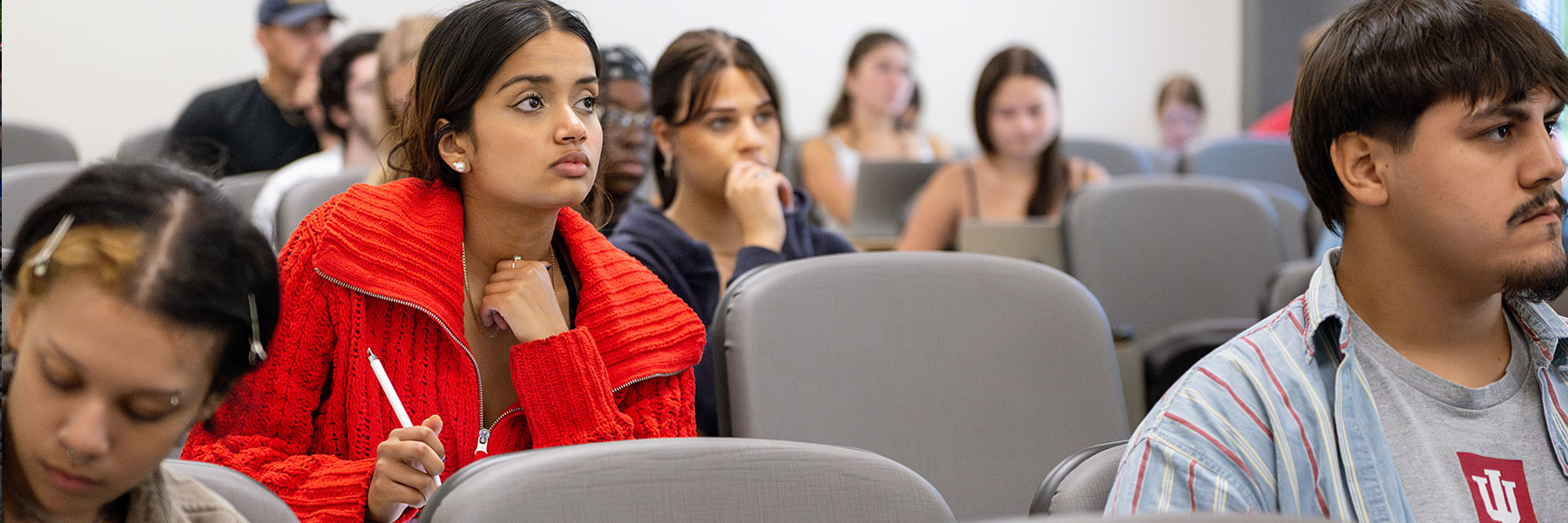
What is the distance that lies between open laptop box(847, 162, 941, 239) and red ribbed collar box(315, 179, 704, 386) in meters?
2.05

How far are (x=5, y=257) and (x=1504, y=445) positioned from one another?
107 centimetres

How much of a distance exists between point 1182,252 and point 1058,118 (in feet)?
2.19

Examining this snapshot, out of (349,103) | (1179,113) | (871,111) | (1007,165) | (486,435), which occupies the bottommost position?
(1179,113)

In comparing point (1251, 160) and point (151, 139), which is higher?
point (151, 139)

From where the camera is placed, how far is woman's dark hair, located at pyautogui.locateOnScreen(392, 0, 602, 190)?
1311 millimetres

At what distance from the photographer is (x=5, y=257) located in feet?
2.51

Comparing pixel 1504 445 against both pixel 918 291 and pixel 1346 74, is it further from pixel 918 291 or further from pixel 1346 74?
pixel 918 291

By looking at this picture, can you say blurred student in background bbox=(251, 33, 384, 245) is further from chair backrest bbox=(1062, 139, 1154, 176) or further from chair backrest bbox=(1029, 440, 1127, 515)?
chair backrest bbox=(1062, 139, 1154, 176)

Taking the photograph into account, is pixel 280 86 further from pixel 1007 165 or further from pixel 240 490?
pixel 240 490

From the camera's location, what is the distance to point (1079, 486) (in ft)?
3.22

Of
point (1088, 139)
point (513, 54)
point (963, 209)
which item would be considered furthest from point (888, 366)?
point (1088, 139)

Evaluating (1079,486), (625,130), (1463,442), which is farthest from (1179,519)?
(625,130)

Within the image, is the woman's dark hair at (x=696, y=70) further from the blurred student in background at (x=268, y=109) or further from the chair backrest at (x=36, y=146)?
the chair backrest at (x=36, y=146)

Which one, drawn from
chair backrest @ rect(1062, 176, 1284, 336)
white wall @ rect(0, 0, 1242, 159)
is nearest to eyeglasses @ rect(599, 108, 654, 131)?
chair backrest @ rect(1062, 176, 1284, 336)
